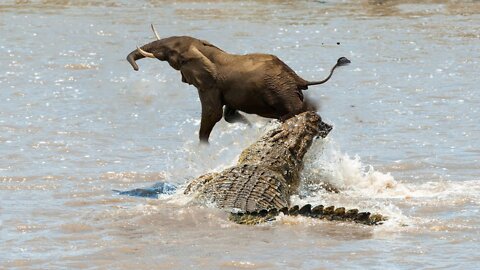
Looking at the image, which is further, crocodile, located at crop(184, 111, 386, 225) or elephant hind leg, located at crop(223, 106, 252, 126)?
elephant hind leg, located at crop(223, 106, 252, 126)

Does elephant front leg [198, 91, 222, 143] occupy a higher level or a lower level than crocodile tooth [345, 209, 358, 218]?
lower

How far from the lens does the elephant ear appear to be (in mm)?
9898

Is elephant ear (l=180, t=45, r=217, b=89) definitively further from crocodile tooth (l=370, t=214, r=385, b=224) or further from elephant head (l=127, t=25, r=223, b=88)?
crocodile tooth (l=370, t=214, r=385, b=224)

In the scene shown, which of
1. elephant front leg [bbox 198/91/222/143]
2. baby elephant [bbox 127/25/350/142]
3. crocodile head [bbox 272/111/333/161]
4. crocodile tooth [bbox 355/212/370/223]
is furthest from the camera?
elephant front leg [bbox 198/91/222/143]

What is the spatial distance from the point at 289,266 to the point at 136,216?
1.92m

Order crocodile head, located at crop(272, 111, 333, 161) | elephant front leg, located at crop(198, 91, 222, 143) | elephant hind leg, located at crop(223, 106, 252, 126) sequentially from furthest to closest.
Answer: elephant hind leg, located at crop(223, 106, 252, 126), elephant front leg, located at crop(198, 91, 222, 143), crocodile head, located at crop(272, 111, 333, 161)

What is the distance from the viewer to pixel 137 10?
87.6ft

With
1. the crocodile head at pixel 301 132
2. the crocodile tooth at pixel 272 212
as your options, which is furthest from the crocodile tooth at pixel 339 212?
the crocodile head at pixel 301 132

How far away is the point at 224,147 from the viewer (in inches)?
447

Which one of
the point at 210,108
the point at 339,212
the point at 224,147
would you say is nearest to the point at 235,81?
the point at 210,108

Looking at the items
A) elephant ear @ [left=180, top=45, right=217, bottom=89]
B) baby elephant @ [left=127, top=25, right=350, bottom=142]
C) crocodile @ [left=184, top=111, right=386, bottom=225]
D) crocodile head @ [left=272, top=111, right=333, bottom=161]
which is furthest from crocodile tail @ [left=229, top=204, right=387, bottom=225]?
elephant ear @ [left=180, top=45, right=217, bottom=89]

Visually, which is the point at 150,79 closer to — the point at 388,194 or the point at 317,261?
the point at 388,194

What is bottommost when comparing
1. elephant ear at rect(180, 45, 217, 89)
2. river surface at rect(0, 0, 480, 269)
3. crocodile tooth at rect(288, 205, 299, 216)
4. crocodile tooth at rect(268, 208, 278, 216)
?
river surface at rect(0, 0, 480, 269)

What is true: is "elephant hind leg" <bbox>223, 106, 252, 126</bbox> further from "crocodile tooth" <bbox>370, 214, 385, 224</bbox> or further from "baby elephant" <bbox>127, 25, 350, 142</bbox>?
"crocodile tooth" <bbox>370, 214, 385, 224</bbox>
